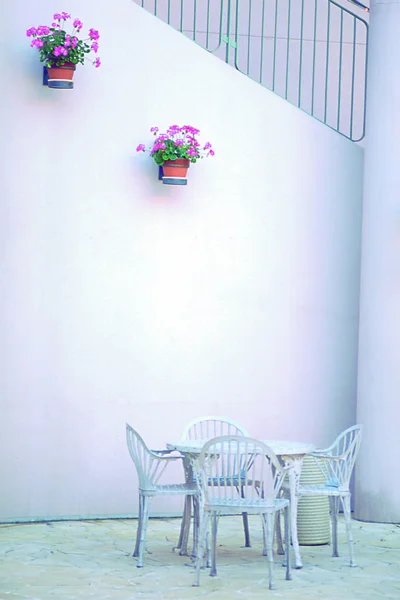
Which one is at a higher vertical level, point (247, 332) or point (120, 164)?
point (120, 164)

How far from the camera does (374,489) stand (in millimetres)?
6973

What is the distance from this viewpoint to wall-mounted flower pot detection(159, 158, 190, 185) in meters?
6.79

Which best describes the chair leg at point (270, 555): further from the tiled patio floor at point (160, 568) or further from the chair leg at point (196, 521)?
the chair leg at point (196, 521)

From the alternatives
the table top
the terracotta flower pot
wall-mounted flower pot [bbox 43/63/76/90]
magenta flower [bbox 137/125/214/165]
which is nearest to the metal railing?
magenta flower [bbox 137/125/214/165]

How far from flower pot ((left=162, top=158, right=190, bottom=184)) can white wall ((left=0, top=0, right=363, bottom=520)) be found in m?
0.18

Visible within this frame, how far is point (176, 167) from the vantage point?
6801 millimetres

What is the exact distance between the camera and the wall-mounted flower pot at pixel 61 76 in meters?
6.53

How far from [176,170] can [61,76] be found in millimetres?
996

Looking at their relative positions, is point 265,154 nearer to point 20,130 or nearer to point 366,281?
point 366,281

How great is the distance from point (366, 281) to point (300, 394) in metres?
0.96

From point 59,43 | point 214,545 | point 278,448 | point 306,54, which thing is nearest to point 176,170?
point 59,43

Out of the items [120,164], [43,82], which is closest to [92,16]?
[43,82]

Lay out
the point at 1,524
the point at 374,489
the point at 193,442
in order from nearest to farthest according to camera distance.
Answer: the point at 193,442 → the point at 1,524 → the point at 374,489

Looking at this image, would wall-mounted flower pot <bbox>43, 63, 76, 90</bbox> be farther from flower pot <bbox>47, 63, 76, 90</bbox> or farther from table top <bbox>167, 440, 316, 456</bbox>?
table top <bbox>167, 440, 316, 456</bbox>
